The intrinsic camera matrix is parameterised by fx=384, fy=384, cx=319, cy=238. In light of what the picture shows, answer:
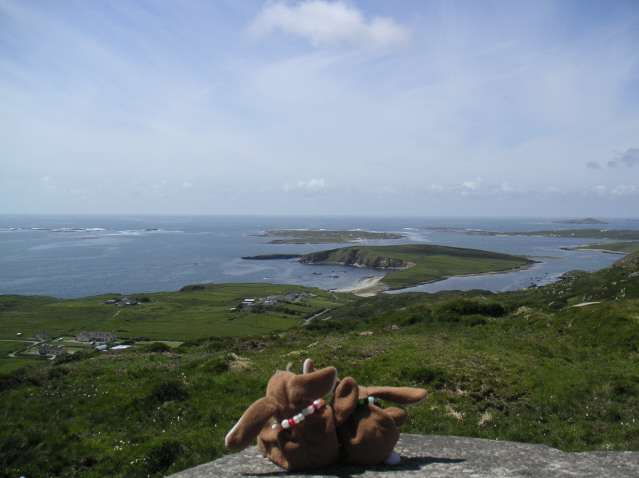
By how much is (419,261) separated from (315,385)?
553 ft

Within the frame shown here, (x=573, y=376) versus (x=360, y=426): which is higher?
(x=360, y=426)

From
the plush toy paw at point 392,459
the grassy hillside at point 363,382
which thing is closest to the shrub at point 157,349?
the grassy hillside at point 363,382

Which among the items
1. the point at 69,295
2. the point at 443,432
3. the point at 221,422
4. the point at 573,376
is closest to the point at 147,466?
the point at 221,422

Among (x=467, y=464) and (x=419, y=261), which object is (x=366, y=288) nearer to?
(x=419, y=261)

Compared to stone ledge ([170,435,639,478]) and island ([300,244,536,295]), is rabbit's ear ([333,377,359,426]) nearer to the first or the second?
stone ledge ([170,435,639,478])

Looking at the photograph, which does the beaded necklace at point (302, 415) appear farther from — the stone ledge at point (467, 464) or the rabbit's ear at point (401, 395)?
the rabbit's ear at point (401, 395)

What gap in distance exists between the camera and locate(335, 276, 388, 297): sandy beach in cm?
11369

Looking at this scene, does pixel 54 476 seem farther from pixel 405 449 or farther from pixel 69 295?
pixel 69 295

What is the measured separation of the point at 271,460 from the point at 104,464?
13.3 ft

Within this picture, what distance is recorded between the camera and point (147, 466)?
797 cm

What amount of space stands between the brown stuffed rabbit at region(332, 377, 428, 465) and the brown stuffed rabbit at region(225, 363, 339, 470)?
194 millimetres

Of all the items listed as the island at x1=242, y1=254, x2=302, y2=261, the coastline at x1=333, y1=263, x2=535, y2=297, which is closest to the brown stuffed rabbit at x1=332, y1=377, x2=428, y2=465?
the coastline at x1=333, y1=263, x2=535, y2=297

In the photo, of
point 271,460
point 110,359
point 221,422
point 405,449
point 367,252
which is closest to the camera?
point 271,460

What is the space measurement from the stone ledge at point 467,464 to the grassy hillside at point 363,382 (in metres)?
1.36
